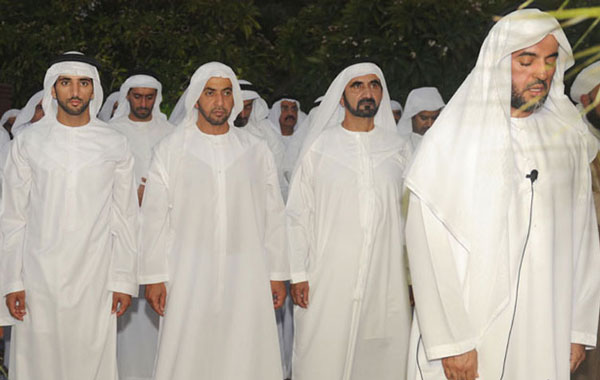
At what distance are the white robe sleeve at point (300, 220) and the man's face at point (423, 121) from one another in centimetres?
337

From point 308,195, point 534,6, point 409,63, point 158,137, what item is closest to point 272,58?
point 409,63

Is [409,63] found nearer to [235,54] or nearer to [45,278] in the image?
[235,54]

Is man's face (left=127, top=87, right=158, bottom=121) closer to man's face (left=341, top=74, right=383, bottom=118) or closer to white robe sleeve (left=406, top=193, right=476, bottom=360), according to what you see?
man's face (left=341, top=74, right=383, bottom=118)

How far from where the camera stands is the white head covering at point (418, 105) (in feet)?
31.4

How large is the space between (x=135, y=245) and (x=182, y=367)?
82cm

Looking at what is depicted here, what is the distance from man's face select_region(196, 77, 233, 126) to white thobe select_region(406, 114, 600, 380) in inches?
106

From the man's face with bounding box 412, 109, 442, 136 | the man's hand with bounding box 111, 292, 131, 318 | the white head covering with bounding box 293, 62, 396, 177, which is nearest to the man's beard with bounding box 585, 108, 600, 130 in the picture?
the white head covering with bounding box 293, 62, 396, 177

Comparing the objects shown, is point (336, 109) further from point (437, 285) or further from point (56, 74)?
point (437, 285)

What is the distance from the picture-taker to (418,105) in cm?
970

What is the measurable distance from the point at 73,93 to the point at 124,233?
3.15 feet

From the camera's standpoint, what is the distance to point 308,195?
622cm

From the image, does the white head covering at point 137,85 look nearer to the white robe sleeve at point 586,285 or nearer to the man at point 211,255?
the man at point 211,255

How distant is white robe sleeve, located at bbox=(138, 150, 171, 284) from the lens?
5.89 metres

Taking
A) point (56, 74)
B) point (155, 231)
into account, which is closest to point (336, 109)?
point (155, 231)
